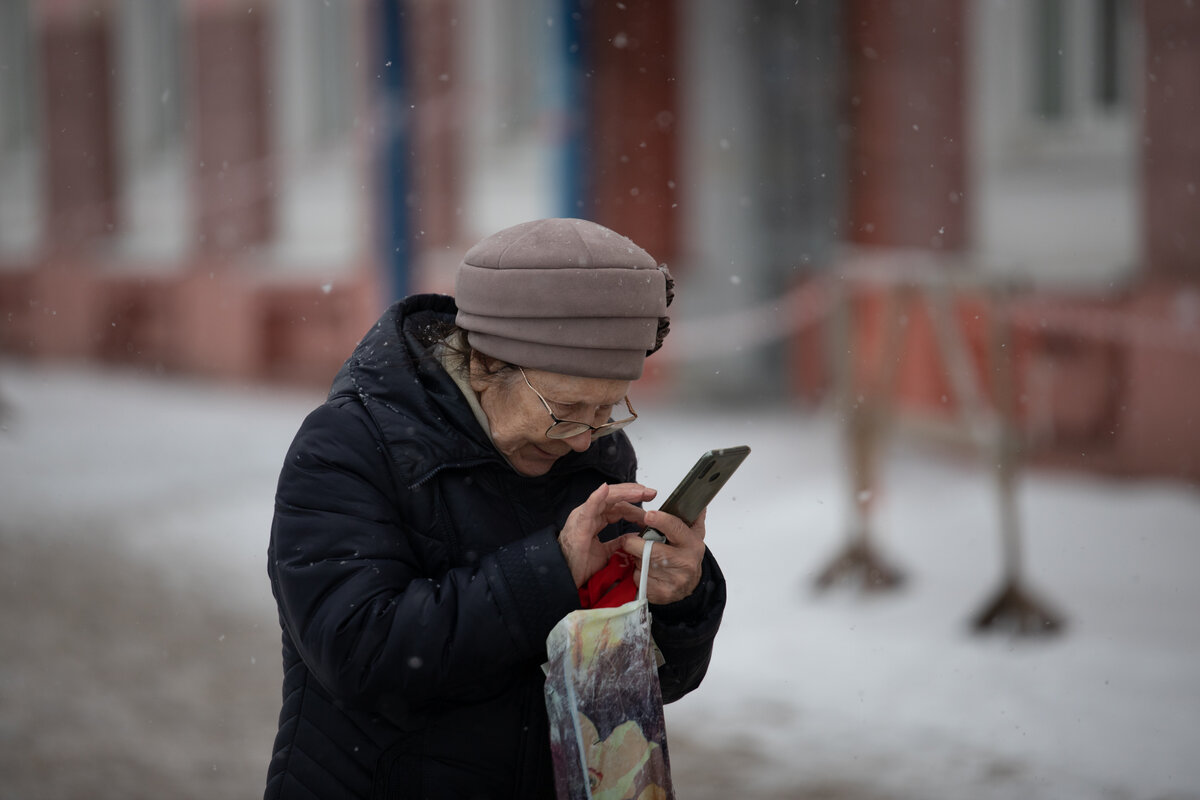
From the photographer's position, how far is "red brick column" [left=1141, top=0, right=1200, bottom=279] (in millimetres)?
6953

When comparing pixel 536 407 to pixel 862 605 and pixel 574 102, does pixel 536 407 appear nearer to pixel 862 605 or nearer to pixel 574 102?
pixel 862 605

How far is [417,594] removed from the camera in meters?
1.78

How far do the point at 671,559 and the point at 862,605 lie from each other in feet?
13.1

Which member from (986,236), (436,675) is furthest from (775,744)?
(986,236)

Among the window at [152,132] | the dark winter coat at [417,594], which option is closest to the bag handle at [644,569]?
the dark winter coat at [417,594]

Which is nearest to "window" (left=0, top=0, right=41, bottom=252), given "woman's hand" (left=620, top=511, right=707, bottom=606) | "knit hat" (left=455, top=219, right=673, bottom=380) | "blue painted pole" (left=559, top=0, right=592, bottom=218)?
"blue painted pole" (left=559, top=0, right=592, bottom=218)

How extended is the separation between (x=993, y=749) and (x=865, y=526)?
1807 mm

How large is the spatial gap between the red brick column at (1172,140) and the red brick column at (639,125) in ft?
13.0

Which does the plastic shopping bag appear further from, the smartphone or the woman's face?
the woman's face

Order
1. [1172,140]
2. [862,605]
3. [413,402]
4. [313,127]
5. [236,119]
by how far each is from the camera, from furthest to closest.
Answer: [236,119] < [313,127] < [1172,140] < [862,605] < [413,402]

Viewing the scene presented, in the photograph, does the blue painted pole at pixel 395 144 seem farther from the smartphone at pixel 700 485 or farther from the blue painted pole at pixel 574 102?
the smartphone at pixel 700 485

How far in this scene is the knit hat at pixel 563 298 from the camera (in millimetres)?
1863

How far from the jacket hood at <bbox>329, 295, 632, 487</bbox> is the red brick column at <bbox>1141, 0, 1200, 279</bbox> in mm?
5937

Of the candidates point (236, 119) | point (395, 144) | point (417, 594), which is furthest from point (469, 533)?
point (236, 119)
